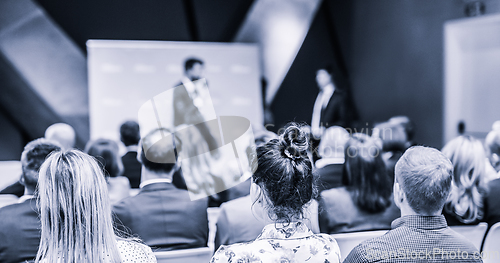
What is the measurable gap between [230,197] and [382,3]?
14.1ft

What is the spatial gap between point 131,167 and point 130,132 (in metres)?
0.26

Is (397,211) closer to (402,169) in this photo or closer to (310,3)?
(402,169)

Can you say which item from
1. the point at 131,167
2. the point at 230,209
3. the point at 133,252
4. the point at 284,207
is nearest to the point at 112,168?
the point at 131,167

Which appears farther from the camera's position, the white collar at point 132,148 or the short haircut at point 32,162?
the white collar at point 132,148

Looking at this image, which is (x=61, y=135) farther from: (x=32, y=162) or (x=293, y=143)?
(x=293, y=143)

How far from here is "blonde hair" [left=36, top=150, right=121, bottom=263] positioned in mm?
1044

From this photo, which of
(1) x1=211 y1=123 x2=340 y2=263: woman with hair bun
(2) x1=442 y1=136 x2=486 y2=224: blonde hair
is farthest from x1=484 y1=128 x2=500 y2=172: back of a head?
(1) x1=211 y1=123 x2=340 y2=263: woman with hair bun

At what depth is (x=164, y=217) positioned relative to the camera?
5.98ft

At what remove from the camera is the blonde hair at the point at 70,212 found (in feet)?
3.43

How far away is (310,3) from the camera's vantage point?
241 inches

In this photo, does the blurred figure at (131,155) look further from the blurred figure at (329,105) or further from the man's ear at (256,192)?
the blurred figure at (329,105)

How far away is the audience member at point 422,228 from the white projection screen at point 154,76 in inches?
159

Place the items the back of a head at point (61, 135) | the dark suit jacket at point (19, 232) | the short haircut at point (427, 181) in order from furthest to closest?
the back of a head at point (61, 135) < the dark suit jacket at point (19, 232) < the short haircut at point (427, 181)

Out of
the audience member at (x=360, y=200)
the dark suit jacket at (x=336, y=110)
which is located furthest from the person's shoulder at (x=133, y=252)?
the dark suit jacket at (x=336, y=110)
